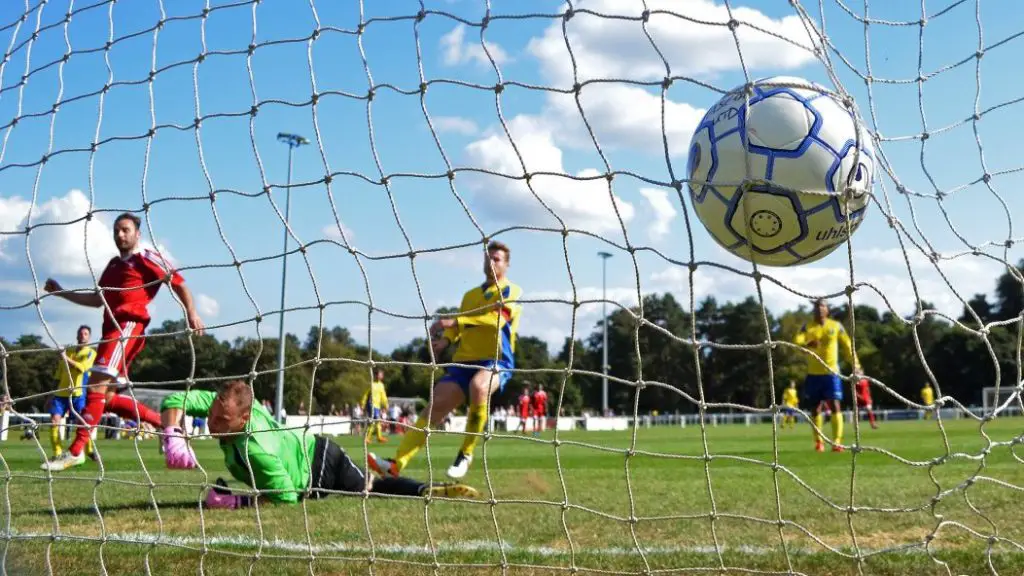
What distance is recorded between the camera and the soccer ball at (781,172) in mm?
3018

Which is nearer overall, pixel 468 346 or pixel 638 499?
pixel 638 499

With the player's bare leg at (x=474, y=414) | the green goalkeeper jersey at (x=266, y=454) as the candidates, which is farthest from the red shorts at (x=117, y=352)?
the player's bare leg at (x=474, y=414)

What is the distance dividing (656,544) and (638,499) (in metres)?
1.50

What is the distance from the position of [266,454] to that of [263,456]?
0.03 meters

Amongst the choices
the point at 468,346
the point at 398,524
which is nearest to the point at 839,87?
the point at 398,524

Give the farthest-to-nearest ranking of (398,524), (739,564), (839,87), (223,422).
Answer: (223,422) → (398,524) → (839,87) → (739,564)

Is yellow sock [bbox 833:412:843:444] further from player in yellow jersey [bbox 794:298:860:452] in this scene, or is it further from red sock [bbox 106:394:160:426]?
red sock [bbox 106:394:160:426]

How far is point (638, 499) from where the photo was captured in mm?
5035

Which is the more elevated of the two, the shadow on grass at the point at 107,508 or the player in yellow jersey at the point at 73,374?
the player in yellow jersey at the point at 73,374

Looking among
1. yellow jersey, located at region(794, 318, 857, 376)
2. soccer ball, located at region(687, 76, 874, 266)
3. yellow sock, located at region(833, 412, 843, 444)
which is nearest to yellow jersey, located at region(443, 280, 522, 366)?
soccer ball, located at region(687, 76, 874, 266)

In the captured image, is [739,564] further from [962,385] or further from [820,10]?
[962,385]

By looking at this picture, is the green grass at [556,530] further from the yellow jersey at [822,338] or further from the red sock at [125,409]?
the yellow jersey at [822,338]

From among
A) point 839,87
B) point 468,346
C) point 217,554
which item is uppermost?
point 839,87

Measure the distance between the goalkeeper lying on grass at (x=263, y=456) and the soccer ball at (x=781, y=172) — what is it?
71.0 inches
